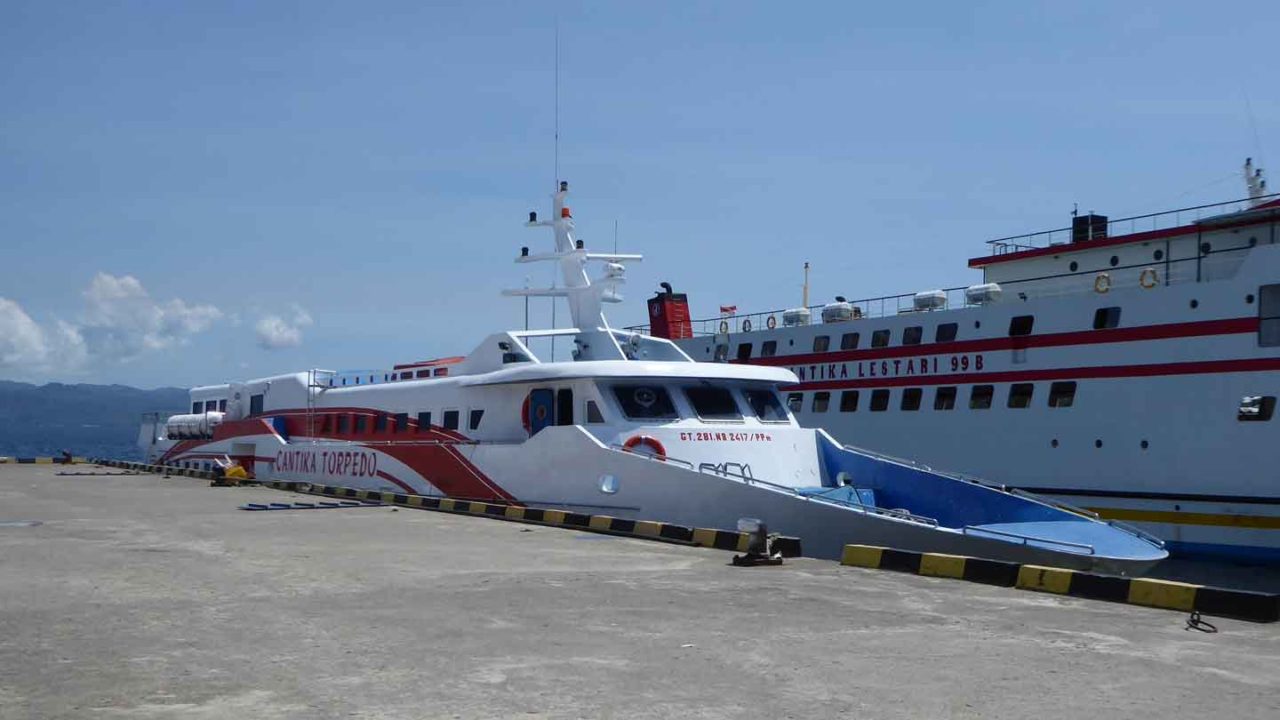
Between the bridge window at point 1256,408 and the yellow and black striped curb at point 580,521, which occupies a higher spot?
the bridge window at point 1256,408

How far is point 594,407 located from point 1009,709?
12.6 m

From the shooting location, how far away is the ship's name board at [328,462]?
24.3 meters

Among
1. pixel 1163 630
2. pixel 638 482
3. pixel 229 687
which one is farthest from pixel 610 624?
pixel 638 482

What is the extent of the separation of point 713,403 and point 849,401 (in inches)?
473

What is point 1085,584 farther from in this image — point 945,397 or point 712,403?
point 945,397

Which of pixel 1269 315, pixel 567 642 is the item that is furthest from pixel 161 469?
A: pixel 567 642

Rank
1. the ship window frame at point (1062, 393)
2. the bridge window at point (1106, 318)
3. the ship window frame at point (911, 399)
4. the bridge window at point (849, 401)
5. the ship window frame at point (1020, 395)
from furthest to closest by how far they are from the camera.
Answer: the bridge window at point (849, 401) < the ship window frame at point (911, 399) < the ship window frame at point (1020, 395) < the ship window frame at point (1062, 393) < the bridge window at point (1106, 318)

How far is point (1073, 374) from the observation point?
24594mm

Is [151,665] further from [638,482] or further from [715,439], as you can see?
[715,439]

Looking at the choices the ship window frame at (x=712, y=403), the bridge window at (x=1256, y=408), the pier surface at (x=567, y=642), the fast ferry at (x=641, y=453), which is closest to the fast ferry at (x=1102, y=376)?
the bridge window at (x=1256, y=408)

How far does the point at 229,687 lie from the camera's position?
6605mm

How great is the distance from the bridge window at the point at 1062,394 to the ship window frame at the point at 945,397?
2.57 metres

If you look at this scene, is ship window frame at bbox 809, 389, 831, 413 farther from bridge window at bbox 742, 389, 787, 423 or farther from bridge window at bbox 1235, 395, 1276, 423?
bridge window at bbox 742, 389, 787, 423

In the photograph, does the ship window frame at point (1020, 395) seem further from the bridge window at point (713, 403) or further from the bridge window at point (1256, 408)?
the bridge window at point (713, 403)
